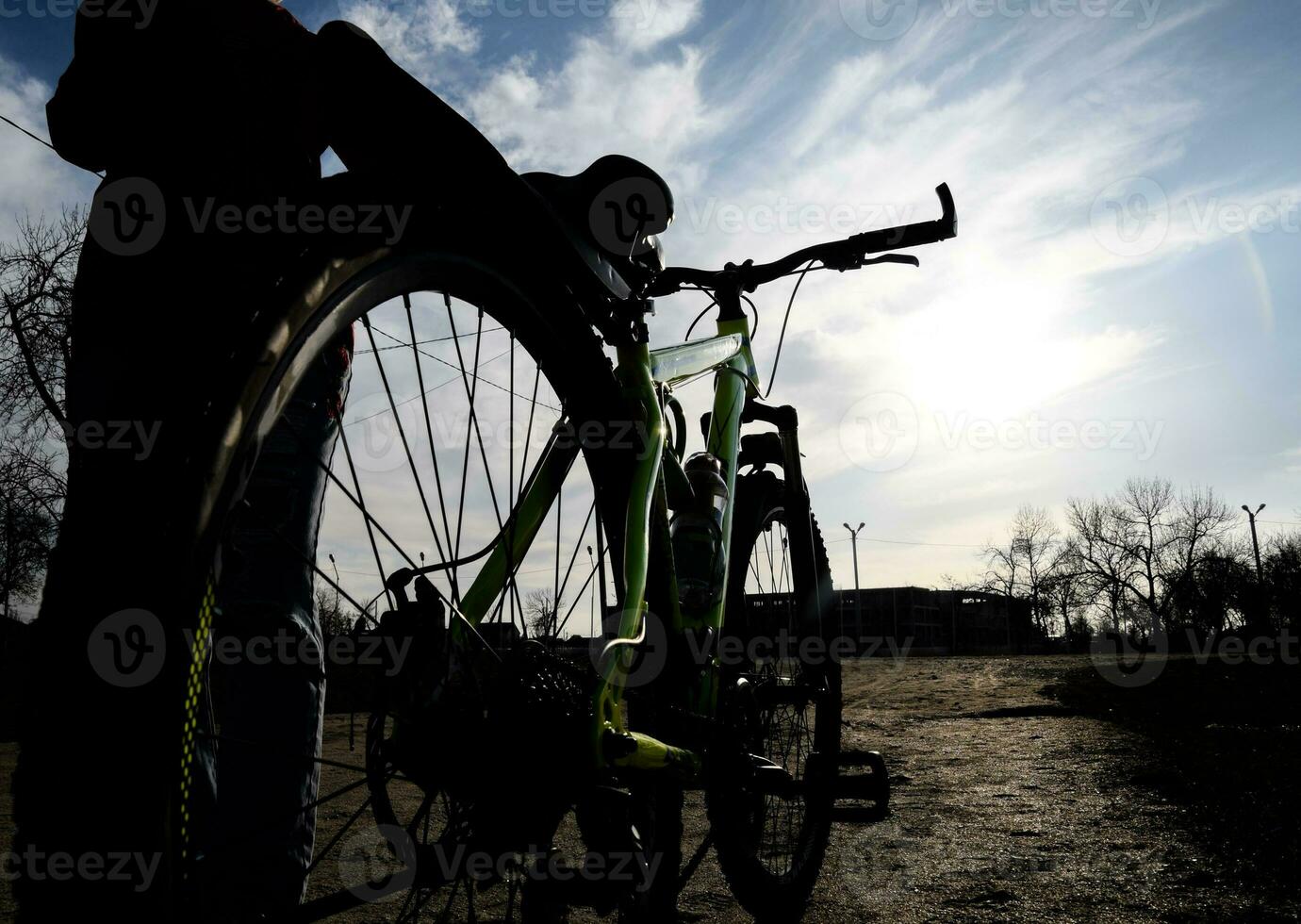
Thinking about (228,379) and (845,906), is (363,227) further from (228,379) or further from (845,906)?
(845,906)

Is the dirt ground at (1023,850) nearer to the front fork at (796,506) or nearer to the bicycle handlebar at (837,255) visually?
the front fork at (796,506)

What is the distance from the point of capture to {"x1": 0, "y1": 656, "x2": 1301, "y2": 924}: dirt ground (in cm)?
215

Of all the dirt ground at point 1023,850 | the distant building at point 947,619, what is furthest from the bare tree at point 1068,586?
the dirt ground at point 1023,850

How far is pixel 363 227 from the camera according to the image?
109 cm

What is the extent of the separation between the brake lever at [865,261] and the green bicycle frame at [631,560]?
0.79m

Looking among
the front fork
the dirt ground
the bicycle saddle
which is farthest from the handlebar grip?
the dirt ground

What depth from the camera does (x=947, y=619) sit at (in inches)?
2783

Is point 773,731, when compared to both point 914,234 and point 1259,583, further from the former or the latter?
point 1259,583

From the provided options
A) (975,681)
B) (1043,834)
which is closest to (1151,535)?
(975,681)

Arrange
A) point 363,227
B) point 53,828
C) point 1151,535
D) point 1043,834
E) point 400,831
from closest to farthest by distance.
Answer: point 53,828 < point 363,227 < point 400,831 < point 1043,834 < point 1151,535

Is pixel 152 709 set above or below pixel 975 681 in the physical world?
above

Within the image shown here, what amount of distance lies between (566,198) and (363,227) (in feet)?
2.02

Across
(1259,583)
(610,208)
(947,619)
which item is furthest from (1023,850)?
(947,619)

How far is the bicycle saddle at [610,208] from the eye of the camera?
1631 millimetres
